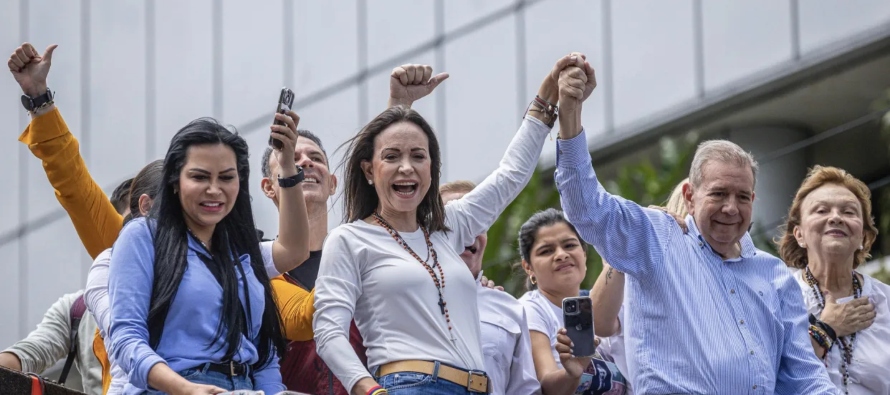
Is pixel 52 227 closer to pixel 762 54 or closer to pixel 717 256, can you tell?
pixel 762 54

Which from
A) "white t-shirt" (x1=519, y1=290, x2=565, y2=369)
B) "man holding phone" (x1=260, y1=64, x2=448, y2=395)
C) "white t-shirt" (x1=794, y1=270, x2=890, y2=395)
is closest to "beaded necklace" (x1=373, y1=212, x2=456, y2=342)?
"man holding phone" (x1=260, y1=64, x2=448, y2=395)

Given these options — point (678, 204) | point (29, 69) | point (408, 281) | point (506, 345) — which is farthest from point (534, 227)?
point (29, 69)

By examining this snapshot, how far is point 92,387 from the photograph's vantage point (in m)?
6.46

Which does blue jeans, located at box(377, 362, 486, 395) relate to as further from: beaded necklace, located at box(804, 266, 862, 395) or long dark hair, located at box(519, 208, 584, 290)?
beaded necklace, located at box(804, 266, 862, 395)

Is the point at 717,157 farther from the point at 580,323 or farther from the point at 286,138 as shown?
the point at 286,138

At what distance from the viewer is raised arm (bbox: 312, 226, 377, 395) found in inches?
201

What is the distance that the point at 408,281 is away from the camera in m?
5.37

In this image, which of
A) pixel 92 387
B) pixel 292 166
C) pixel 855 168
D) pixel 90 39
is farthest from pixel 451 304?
pixel 90 39

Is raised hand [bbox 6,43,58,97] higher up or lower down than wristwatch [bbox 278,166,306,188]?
higher up

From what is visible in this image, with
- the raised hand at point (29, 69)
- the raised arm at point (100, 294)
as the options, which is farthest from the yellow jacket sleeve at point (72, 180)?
the raised arm at point (100, 294)

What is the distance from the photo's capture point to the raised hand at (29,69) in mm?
5855

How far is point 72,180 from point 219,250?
3.12 ft

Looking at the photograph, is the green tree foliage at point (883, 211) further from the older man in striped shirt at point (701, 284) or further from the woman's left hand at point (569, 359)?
the woman's left hand at point (569, 359)

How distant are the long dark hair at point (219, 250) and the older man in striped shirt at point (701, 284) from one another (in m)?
1.12
